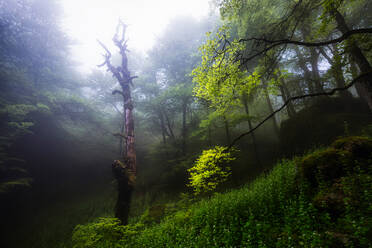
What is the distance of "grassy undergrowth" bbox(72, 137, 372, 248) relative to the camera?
7.46ft

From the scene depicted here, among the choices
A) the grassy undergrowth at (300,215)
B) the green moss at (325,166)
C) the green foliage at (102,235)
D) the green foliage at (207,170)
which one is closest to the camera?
the grassy undergrowth at (300,215)

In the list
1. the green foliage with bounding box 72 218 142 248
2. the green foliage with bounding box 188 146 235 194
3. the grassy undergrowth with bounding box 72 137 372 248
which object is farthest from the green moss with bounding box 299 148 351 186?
the green foliage with bounding box 72 218 142 248

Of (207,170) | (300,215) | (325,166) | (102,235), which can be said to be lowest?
(102,235)

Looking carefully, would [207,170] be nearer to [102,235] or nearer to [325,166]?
[325,166]

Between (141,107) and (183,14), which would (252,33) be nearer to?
(141,107)

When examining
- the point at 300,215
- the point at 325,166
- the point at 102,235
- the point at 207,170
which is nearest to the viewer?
the point at 300,215

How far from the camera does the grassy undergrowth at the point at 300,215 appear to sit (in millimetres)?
2273

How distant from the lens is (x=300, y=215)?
8.33ft

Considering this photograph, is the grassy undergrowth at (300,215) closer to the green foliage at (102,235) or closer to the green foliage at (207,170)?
the green foliage at (102,235)

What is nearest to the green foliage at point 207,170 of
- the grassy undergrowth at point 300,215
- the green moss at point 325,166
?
the grassy undergrowth at point 300,215

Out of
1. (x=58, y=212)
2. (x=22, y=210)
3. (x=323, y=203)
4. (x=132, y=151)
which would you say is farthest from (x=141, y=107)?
(x=323, y=203)

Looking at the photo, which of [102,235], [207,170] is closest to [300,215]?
[207,170]

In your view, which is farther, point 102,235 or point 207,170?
point 207,170

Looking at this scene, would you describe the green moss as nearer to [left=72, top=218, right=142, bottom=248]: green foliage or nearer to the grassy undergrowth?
the grassy undergrowth
